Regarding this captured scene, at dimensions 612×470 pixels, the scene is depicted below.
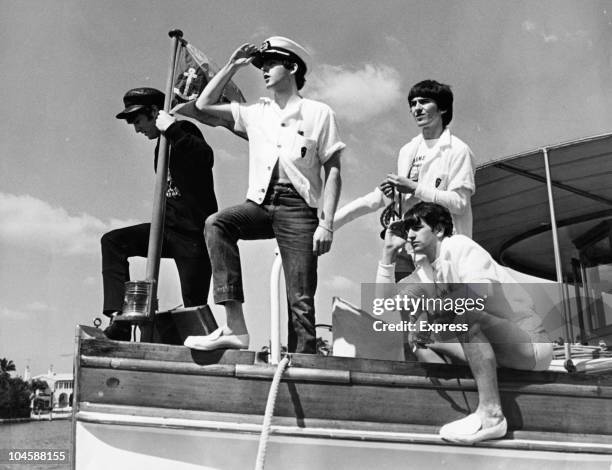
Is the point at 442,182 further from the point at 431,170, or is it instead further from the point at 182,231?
the point at 182,231

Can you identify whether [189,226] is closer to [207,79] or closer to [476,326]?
[207,79]

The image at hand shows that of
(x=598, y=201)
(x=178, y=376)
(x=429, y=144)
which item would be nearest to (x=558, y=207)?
(x=598, y=201)

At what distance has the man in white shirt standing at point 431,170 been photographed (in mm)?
3113

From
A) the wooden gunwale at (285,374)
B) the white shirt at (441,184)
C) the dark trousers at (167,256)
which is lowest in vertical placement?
the wooden gunwale at (285,374)

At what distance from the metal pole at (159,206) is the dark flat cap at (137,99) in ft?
0.67

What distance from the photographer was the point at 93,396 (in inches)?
106

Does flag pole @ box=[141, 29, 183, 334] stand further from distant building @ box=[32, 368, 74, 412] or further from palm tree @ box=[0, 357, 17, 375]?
palm tree @ box=[0, 357, 17, 375]

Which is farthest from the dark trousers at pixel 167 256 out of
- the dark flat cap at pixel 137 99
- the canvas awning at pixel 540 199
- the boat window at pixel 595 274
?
the boat window at pixel 595 274

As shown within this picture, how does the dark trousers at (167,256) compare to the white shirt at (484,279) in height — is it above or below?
above

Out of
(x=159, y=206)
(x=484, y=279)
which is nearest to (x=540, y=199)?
(x=484, y=279)

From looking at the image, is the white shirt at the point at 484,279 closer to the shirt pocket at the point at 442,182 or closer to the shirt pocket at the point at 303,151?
the shirt pocket at the point at 442,182

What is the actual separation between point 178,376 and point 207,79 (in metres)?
1.56

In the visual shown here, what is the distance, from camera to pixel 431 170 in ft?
10.6

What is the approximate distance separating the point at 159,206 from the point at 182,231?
248 millimetres
